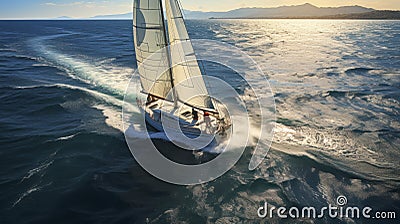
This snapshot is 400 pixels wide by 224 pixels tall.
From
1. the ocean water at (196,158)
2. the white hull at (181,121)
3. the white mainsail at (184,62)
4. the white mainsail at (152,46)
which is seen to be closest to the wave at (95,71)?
the ocean water at (196,158)

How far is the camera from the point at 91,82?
33.5m

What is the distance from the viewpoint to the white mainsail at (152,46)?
60.2 ft

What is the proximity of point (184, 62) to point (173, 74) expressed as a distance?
5.20ft

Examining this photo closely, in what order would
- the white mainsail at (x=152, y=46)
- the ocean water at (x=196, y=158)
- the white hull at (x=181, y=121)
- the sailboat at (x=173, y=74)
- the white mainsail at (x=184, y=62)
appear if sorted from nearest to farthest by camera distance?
the ocean water at (x=196, y=158)
the white hull at (x=181, y=121)
the sailboat at (x=173, y=74)
the white mainsail at (x=184, y=62)
the white mainsail at (x=152, y=46)

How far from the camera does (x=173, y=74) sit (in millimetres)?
19484

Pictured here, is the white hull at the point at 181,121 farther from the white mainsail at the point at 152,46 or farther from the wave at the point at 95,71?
the wave at the point at 95,71

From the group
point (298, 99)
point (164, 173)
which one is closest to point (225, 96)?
point (298, 99)

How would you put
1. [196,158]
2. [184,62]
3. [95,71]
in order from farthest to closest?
1. [95,71]
2. [184,62]
3. [196,158]

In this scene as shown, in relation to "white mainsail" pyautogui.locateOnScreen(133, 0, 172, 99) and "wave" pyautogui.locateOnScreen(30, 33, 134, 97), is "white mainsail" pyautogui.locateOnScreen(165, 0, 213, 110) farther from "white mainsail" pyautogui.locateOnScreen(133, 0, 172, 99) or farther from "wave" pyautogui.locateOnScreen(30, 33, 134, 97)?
"wave" pyautogui.locateOnScreen(30, 33, 134, 97)

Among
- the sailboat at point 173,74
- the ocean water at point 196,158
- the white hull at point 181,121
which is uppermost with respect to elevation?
the sailboat at point 173,74

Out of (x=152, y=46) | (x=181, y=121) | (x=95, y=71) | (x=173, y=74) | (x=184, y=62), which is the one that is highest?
(x=152, y=46)

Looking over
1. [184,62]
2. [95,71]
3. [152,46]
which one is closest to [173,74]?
[184,62]

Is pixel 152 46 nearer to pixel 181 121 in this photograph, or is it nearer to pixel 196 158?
pixel 181 121

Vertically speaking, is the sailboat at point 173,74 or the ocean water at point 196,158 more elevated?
the sailboat at point 173,74
